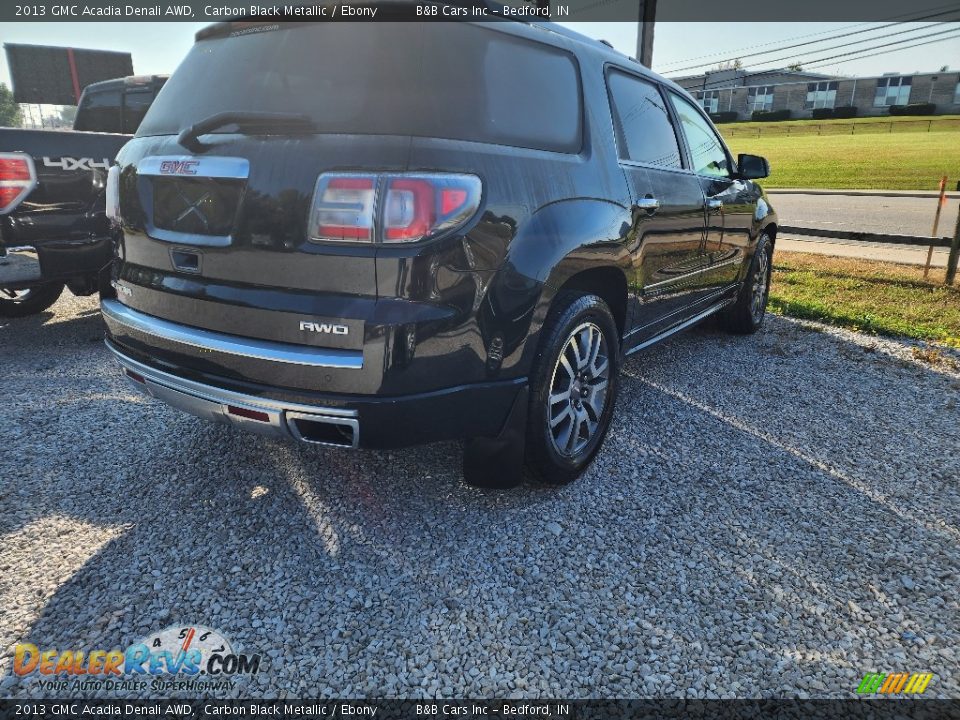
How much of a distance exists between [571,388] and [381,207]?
4.15ft

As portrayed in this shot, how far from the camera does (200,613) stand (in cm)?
215

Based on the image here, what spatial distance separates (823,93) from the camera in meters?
77.6

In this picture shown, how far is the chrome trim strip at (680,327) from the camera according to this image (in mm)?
3656

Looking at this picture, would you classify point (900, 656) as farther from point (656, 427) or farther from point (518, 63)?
point (518, 63)

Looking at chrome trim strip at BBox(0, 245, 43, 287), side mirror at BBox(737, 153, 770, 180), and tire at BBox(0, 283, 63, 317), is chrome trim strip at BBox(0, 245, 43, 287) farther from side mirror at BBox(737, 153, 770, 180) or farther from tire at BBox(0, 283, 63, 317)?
side mirror at BBox(737, 153, 770, 180)

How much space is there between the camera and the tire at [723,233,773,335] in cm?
536

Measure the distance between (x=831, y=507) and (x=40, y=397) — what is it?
4.21 meters

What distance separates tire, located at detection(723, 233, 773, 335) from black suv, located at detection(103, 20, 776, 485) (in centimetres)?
280

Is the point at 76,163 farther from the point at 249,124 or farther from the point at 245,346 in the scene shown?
the point at 245,346

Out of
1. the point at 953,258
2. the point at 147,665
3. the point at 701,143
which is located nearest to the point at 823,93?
the point at 953,258

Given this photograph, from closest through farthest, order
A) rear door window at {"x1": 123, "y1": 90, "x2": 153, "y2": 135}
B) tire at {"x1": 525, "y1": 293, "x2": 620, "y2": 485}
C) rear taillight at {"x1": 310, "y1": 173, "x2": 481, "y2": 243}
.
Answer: rear taillight at {"x1": 310, "y1": 173, "x2": 481, "y2": 243} → tire at {"x1": 525, "y1": 293, "x2": 620, "y2": 485} → rear door window at {"x1": 123, "y1": 90, "x2": 153, "y2": 135}

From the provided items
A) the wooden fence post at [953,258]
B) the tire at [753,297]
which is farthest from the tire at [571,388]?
the wooden fence post at [953,258]

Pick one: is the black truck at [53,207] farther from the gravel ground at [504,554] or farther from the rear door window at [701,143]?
the rear door window at [701,143]

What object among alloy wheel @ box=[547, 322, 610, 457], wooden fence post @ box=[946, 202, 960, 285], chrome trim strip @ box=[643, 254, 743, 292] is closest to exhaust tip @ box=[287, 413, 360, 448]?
alloy wheel @ box=[547, 322, 610, 457]
